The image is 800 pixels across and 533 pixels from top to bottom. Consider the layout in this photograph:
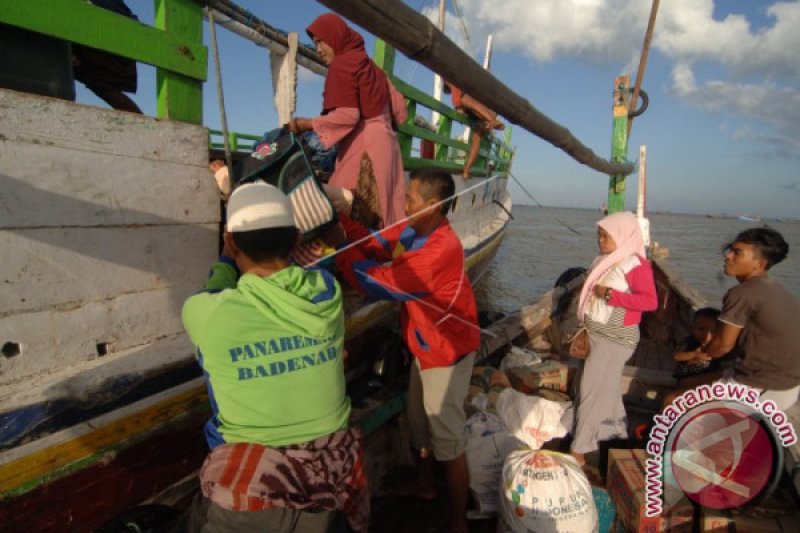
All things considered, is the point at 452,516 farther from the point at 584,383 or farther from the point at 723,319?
the point at 723,319

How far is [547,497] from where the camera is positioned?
2281 mm

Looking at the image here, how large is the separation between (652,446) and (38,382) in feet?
10.6

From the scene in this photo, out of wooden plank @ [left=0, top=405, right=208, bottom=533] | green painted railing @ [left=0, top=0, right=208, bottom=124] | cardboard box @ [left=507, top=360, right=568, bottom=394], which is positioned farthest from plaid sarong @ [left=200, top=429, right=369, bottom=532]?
cardboard box @ [left=507, top=360, right=568, bottom=394]

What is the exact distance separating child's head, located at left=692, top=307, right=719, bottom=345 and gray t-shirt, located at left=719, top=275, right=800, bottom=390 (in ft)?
4.83

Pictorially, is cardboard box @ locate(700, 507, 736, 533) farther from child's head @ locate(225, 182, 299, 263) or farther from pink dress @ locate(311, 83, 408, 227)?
child's head @ locate(225, 182, 299, 263)

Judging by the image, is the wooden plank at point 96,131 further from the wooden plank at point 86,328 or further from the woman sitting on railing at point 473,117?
the woman sitting on railing at point 473,117

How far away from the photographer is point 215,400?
1471 millimetres

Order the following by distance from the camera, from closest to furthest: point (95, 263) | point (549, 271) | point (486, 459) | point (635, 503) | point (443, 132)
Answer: point (95, 263)
point (635, 503)
point (486, 459)
point (443, 132)
point (549, 271)

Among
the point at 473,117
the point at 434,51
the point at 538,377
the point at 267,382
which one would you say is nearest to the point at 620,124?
the point at 473,117

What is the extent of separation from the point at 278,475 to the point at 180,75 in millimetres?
1819

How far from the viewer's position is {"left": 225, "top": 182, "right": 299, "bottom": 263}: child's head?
1406 millimetres

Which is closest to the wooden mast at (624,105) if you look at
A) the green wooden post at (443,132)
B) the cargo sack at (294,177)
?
the green wooden post at (443,132)

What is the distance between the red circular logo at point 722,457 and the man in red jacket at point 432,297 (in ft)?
4.41

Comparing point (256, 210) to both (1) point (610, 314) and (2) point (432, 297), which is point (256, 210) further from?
(1) point (610, 314)
